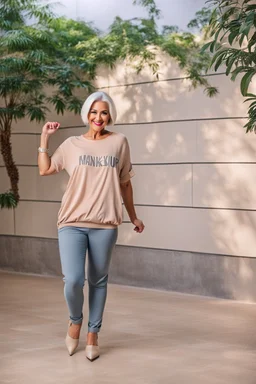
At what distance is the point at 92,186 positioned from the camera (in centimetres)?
645

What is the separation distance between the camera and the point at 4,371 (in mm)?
6043

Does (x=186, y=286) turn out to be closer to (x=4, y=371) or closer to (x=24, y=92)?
(x=24, y=92)

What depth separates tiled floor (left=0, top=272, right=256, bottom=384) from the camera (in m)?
5.94

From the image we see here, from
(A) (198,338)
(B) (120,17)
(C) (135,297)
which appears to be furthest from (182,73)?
(A) (198,338)

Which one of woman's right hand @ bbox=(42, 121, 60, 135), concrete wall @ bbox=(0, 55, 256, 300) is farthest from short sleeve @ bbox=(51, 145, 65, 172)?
concrete wall @ bbox=(0, 55, 256, 300)

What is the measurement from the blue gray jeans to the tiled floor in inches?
14.2

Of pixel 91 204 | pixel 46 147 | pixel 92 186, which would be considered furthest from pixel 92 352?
pixel 46 147

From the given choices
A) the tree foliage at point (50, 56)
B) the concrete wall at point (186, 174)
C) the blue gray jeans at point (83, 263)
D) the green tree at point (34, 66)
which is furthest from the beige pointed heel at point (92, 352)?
the green tree at point (34, 66)

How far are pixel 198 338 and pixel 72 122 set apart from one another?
16.3ft

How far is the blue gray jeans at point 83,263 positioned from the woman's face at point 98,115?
29.1 inches

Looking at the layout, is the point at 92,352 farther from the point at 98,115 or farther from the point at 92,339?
the point at 98,115

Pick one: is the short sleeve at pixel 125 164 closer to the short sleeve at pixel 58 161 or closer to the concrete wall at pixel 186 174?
the short sleeve at pixel 58 161

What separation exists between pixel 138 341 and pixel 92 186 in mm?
1428

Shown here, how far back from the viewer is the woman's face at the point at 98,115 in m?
6.54
